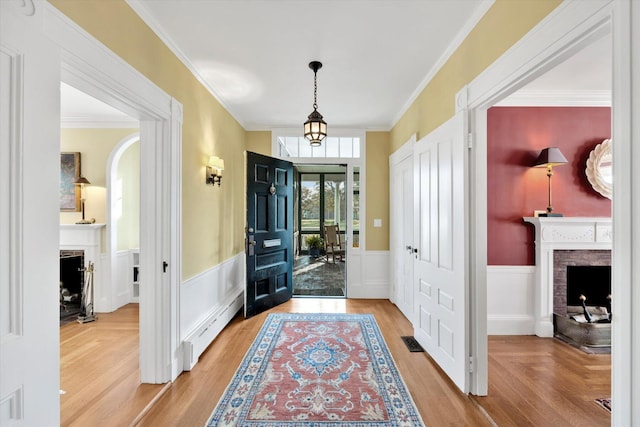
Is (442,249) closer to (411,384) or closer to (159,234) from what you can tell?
(411,384)

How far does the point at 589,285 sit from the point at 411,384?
8.90ft

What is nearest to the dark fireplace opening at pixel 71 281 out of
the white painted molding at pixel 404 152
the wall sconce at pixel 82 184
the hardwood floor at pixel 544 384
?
the wall sconce at pixel 82 184

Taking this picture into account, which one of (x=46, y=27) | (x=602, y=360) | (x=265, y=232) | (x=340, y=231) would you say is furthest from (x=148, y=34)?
(x=340, y=231)

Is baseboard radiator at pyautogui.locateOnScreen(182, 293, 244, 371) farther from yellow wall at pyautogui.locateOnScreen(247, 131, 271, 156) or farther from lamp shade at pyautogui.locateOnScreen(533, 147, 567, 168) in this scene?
lamp shade at pyautogui.locateOnScreen(533, 147, 567, 168)

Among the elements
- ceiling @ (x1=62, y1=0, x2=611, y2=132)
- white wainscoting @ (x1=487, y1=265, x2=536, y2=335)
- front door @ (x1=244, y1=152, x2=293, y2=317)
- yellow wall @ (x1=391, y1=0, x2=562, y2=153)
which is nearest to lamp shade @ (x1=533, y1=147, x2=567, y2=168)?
ceiling @ (x1=62, y1=0, x2=611, y2=132)

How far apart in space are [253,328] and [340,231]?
574 cm

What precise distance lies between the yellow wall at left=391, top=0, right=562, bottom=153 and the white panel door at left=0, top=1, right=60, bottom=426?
2282mm

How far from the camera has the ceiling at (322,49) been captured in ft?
7.02

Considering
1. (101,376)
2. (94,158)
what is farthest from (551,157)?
(94,158)

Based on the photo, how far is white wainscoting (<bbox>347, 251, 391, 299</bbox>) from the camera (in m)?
4.98

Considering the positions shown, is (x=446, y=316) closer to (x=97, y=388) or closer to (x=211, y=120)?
(x=97, y=388)

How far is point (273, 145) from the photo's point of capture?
500 centimetres

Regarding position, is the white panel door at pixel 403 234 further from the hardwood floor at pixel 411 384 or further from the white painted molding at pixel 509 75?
the white painted molding at pixel 509 75

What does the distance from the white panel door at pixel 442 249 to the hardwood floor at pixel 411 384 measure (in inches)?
9.5
